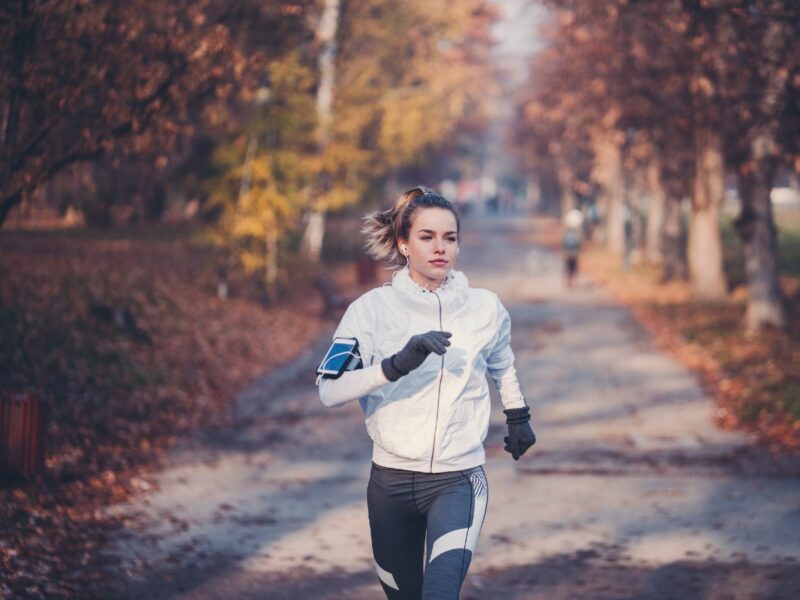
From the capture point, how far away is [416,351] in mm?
Answer: 3826

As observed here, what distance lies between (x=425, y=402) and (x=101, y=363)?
9642 mm

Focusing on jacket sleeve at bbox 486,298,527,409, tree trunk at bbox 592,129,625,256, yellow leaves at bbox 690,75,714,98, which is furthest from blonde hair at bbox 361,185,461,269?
tree trunk at bbox 592,129,625,256

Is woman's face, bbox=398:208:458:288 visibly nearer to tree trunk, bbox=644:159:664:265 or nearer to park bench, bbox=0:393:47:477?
park bench, bbox=0:393:47:477

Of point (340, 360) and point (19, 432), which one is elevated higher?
point (340, 360)

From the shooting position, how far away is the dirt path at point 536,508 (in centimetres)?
677

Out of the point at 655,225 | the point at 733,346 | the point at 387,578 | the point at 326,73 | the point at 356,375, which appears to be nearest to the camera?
the point at 356,375

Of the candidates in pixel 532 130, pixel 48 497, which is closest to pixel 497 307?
pixel 48 497

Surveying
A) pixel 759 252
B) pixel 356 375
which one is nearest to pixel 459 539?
pixel 356 375

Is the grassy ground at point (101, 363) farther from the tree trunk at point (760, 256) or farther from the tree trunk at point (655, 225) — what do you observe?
the tree trunk at point (655, 225)

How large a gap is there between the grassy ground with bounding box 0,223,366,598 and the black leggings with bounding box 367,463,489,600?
2877 millimetres

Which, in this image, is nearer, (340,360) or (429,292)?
(340,360)

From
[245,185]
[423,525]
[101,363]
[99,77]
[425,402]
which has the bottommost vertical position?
[101,363]

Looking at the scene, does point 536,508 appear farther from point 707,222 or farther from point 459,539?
point 707,222

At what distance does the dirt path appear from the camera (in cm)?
677
